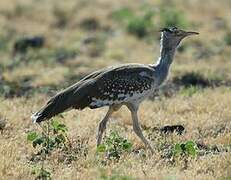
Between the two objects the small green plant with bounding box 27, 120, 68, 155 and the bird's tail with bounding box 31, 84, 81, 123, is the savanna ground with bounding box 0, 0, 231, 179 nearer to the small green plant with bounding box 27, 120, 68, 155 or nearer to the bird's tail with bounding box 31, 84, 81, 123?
the small green plant with bounding box 27, 120, 68, 155

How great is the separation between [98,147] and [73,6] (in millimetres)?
15391

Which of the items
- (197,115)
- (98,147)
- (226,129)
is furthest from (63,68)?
(98,147)

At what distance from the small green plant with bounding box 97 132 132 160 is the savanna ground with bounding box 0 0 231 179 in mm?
95

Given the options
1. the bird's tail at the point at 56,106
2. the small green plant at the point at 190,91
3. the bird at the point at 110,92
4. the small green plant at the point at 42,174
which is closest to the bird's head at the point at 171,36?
the bird at the point at 110,92

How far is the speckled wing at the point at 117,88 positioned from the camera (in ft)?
26.4

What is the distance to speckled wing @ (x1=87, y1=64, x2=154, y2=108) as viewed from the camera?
316 inches

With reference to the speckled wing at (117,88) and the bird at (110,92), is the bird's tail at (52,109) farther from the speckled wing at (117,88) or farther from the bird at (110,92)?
the speckled wing at (117,88)

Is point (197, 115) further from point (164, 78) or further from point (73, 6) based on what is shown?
point (73, 6)

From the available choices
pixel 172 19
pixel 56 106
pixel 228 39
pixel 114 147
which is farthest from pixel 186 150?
pixel 172 19

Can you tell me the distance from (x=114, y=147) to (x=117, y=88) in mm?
670

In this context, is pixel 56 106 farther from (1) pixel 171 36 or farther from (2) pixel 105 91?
(1) pixel 171 36

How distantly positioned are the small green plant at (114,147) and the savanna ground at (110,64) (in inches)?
3.7

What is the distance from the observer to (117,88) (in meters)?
8.08

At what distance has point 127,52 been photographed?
16.8 metres
